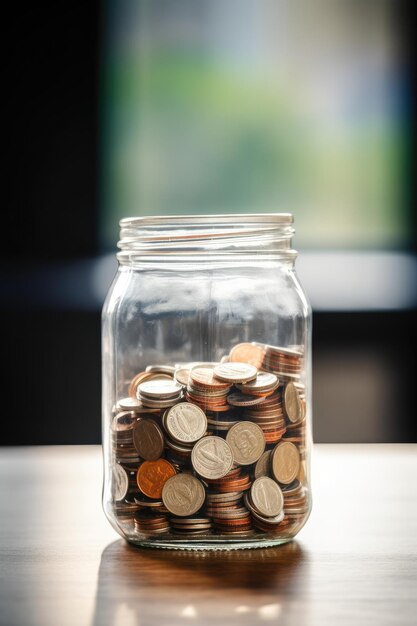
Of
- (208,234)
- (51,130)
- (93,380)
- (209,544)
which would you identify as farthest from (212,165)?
(209,544)

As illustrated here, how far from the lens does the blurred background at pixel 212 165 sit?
2926mm

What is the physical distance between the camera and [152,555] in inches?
30.2

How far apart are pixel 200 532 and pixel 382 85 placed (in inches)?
101

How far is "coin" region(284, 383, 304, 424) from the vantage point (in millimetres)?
792

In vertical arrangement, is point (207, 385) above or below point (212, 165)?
below

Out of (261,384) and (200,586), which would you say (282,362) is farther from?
(200,586)

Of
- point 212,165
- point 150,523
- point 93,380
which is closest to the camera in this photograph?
point 150,523

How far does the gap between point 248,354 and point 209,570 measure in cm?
20

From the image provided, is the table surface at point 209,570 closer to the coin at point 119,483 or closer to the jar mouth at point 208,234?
the coin at point 119,483

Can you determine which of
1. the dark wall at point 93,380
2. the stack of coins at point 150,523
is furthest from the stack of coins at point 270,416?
the dark wall at point 93,380

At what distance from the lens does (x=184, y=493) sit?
75 cm

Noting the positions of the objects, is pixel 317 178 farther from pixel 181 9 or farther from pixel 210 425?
pixel 210 425

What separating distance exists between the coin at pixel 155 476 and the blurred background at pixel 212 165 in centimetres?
215

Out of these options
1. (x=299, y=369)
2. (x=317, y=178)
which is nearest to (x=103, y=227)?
(x=317, y=178)
